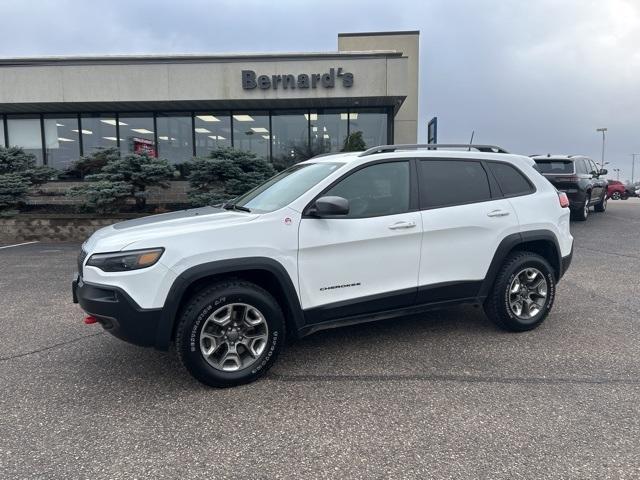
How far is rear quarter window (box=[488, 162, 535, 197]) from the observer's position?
462 cm

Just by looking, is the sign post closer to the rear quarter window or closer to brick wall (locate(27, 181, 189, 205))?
brick wall (locate(27, 181, 189, 205))

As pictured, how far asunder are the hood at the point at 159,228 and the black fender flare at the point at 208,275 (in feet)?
0.94

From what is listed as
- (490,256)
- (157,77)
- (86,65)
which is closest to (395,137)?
(157,77)

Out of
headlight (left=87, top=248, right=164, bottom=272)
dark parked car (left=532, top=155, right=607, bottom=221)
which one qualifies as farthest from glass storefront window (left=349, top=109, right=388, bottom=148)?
headlight (left=87, top=248, right=164, bottom=272)

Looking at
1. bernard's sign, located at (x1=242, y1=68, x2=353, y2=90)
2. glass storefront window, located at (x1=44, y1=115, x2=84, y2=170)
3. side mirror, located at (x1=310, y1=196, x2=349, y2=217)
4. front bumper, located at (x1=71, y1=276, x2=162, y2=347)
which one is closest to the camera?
front bumper, located at (x1=71, y1=276, x2=162, y2=347)

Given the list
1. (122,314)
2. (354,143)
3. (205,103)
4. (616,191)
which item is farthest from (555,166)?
(616,191)

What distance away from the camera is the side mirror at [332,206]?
3.55 metres

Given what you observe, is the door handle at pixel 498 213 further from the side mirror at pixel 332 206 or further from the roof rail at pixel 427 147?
the side mirror at pixel 332 206

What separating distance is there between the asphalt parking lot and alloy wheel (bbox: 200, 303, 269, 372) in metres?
0.22

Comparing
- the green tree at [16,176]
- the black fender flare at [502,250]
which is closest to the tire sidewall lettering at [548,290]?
the black fender flare at [502,250]

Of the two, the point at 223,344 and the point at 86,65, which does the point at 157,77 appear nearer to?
the point at 86,65

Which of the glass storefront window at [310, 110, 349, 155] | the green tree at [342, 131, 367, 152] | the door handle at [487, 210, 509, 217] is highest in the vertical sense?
the glass storefront window at [310, 110, 349, 155]

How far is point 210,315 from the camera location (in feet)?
11.1

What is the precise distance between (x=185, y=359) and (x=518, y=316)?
3098 mm
